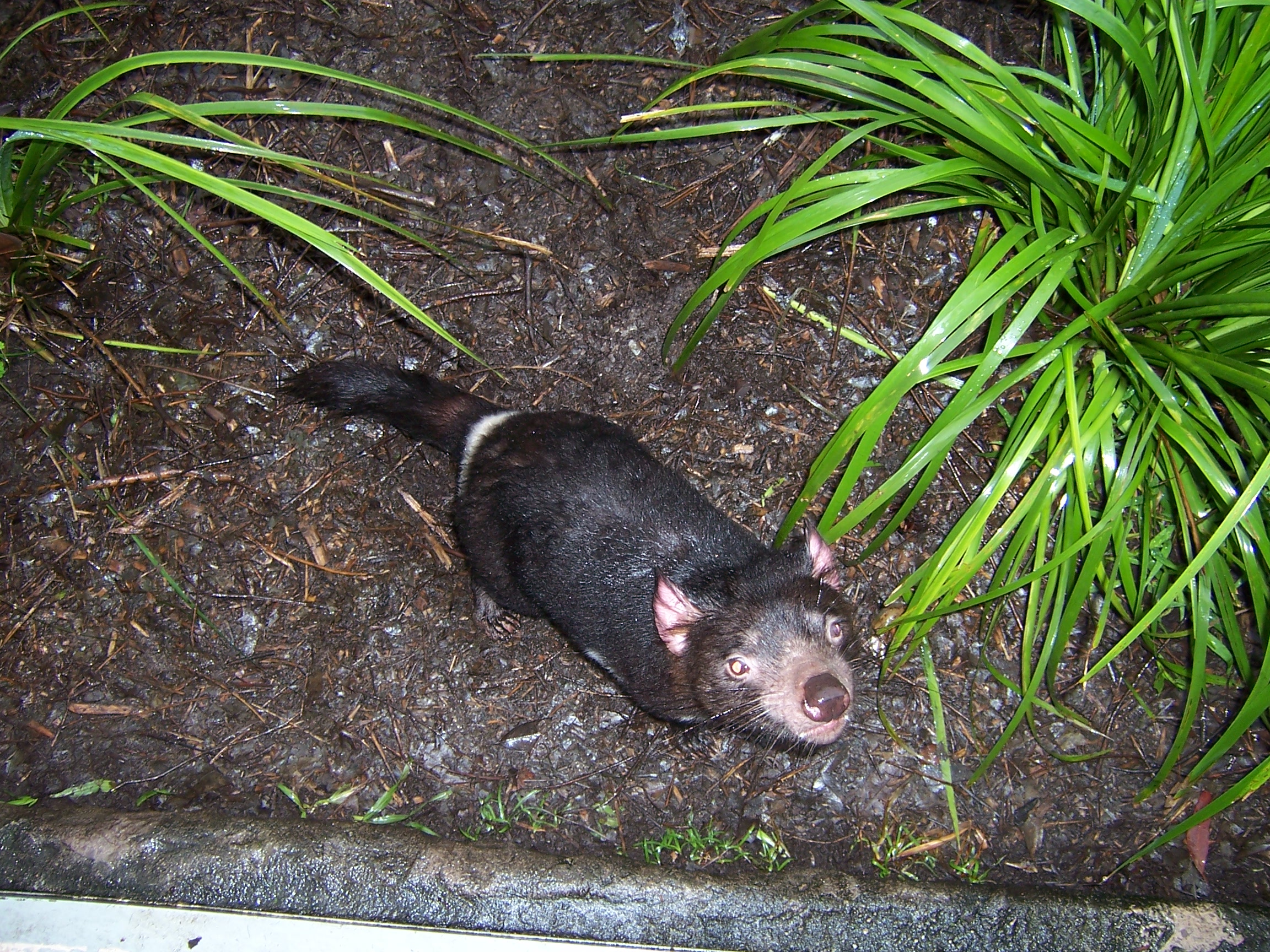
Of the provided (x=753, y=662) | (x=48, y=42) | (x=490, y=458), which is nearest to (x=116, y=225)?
(x=48, y=42)

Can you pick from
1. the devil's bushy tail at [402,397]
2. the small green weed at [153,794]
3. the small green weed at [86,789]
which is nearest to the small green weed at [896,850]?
the devil's bushy tail at [402,397]

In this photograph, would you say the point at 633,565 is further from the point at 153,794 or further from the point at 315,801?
the point at 153,794

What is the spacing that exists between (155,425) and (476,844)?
204 cm

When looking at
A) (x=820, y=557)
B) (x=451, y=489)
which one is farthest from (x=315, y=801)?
(x=820, y=557)

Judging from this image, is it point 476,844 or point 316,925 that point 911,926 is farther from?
point 316,925

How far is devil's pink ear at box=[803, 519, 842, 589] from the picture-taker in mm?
2514

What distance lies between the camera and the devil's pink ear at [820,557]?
251 cm

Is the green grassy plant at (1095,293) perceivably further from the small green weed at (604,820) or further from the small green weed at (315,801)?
the small green weed at (315,801)

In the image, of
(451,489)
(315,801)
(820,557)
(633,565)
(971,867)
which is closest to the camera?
(820,557)

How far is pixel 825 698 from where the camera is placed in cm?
234

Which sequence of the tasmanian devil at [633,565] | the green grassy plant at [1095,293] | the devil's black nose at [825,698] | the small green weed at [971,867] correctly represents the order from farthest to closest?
the small green weed at [971,867] < the tasmanian devil at [633,565] < the devil's black nose at [825,698] < the green grassy plant at [1095,293]

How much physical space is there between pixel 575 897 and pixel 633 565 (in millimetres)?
1003

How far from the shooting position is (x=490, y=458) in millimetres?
2852

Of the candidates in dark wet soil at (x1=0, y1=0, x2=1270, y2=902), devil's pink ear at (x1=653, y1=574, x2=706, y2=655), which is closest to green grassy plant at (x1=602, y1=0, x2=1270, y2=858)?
dark wet soil at (x1=0, y1=0, x2=1270, y2=902)
